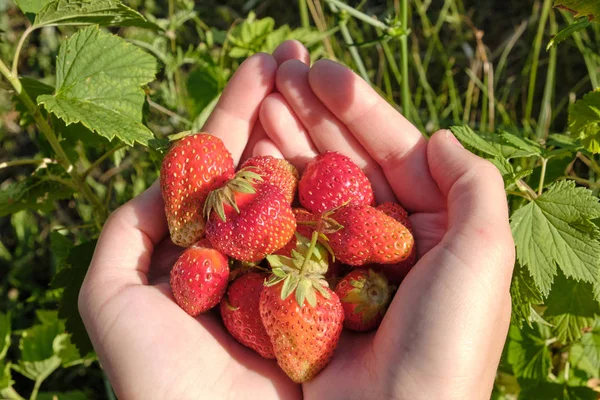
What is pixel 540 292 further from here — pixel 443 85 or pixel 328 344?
pixel 443 85

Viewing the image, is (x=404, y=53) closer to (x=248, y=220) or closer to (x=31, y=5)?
(x=248, y=220)

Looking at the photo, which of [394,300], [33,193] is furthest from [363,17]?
[33,193]

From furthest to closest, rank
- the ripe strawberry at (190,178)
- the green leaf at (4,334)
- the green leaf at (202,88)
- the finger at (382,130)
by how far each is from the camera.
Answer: the green leaf at (202,88) → the green leaf at (4,334) → the finger at (382,130) → the ripe strawberry at (190,178)

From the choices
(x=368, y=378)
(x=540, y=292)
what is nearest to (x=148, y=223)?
(x=368, y=378)

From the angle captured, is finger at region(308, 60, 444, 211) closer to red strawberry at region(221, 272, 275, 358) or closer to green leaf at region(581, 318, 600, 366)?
red strawberry at region(221, 272, 275, 358)

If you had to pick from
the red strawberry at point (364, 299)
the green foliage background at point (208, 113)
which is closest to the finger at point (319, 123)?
the green foliage background at point (208, 113)

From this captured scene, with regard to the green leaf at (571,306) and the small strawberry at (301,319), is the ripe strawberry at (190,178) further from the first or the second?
the green leaf at (571,306)
